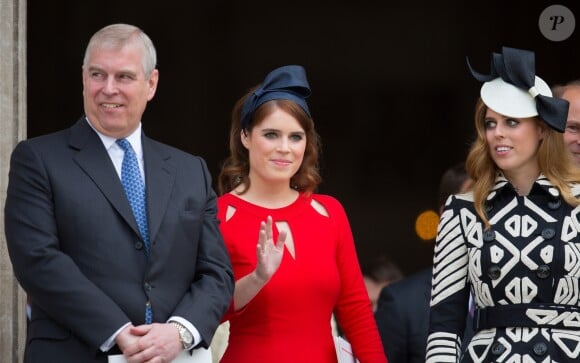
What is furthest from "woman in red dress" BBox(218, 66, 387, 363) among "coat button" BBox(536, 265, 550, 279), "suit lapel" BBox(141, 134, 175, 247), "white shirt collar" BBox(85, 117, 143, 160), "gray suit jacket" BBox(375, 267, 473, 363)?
"coat button" BBox(536, 265, 550, 279)

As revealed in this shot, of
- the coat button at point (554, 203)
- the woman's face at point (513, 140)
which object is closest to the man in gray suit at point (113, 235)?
the woman's face at point (513, 140)

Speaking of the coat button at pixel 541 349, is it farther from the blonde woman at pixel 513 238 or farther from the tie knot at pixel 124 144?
the tie knot at pixel 124 144

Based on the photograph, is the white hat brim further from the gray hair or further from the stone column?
the stone column

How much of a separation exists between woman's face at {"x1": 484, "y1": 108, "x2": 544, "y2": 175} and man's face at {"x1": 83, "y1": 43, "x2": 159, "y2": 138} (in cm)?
118

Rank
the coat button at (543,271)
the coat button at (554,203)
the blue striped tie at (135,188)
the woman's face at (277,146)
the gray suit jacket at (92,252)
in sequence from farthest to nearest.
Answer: the woman's face at (277,146)
the coat button at (554,203)
the coat button at (543,271)
the blue striped tie at (135,188)
the gray suit jacket at (92,252)

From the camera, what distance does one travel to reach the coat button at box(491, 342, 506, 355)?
4.12 metres

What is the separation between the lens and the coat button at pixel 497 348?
13.5 feet

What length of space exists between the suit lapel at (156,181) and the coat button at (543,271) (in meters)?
1.20

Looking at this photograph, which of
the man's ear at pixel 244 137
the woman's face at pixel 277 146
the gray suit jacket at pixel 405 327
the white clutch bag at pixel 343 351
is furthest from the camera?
the gray suit jacket at pixel 405 327

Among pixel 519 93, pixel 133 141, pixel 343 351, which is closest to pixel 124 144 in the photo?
pixel 133 141

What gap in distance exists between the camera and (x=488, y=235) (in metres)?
4.22

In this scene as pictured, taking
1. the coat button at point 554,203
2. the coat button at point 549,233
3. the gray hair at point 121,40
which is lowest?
the coat button at point 549,233

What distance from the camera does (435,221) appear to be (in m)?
10.5

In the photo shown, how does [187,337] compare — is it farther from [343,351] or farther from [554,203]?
[554,203]
